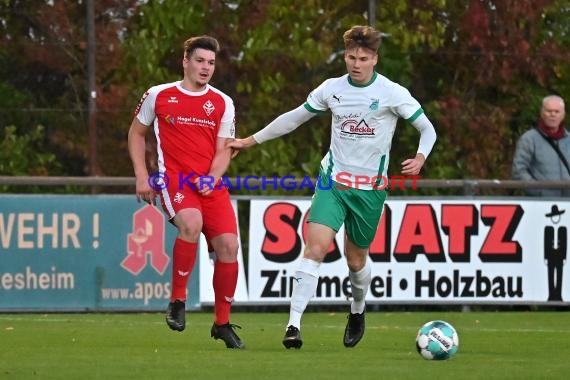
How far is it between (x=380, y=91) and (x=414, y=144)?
6653 millimetres

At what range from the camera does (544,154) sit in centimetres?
1598

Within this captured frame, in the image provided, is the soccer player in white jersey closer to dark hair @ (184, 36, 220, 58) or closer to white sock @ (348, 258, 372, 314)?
white sock @ (348, 258, 372, 314)

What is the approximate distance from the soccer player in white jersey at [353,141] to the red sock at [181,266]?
2.47 ft

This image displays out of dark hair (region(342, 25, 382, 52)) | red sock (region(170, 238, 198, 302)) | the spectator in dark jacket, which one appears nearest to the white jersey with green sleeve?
dark hair (region(342, 25, 382, 52))

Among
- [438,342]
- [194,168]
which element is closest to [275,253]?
[194,168]

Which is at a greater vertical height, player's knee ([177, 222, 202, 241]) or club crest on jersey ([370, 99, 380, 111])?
club crest on jersey ([370, 99, 380, 111])

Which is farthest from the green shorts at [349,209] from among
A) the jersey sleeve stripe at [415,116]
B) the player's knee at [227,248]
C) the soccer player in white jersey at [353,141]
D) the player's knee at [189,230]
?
the player's knee at [189,230]

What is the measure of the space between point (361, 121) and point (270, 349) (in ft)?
5.28

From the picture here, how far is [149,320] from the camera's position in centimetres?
1430

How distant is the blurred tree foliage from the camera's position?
1661 centimetres

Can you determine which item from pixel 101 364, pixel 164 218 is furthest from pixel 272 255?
pixel 101 364

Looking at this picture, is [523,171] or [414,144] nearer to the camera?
[523,171]

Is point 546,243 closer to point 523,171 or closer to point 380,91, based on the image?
point 523,171

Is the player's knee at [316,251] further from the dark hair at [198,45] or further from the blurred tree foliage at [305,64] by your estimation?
the blurred tree foliage at [305,64]
